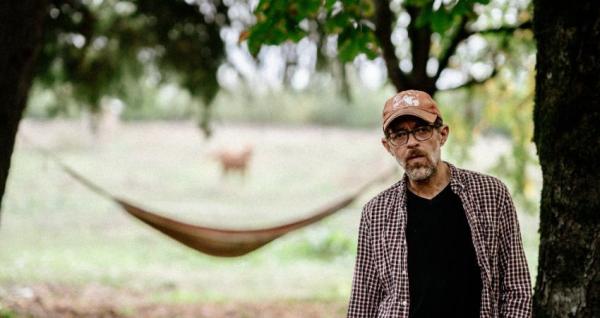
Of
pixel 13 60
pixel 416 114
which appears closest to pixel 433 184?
pixel 416 114

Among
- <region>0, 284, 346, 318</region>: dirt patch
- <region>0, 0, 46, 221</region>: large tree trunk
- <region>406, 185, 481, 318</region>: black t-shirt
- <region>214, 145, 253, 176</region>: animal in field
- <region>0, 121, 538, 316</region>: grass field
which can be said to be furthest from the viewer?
<region>214, 145, 253, 176</region>: animal in field

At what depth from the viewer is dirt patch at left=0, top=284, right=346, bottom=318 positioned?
4.56 meters

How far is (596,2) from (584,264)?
2.36 ft

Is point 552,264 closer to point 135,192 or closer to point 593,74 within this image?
point 593,74

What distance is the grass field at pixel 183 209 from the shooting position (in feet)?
22.1

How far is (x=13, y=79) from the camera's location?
278 cm

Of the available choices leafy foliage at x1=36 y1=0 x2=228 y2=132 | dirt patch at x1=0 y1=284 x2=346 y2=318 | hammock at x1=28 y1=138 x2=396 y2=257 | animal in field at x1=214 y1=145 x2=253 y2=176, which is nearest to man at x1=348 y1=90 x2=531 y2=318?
hammock at x1=28 y1=138 x2=396 y2=257

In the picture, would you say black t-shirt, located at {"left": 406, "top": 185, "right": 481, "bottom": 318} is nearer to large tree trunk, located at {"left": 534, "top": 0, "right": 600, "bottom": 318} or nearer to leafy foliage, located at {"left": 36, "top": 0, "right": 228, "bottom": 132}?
large tree trunk, located at {"left": 534, "top": 0, "right": 600, "bottom": 318}

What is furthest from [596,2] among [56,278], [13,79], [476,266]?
[56,278]

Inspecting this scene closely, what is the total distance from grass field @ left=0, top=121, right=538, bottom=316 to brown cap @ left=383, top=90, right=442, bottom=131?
11.4 ft

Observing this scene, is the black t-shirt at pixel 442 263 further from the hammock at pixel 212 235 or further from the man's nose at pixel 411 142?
the hammock at pixel 212 235

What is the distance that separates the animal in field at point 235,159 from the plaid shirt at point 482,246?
42.7ft

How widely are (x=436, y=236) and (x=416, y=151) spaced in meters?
0.21

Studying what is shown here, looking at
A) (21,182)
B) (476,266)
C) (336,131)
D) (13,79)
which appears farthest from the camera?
(336,131)
